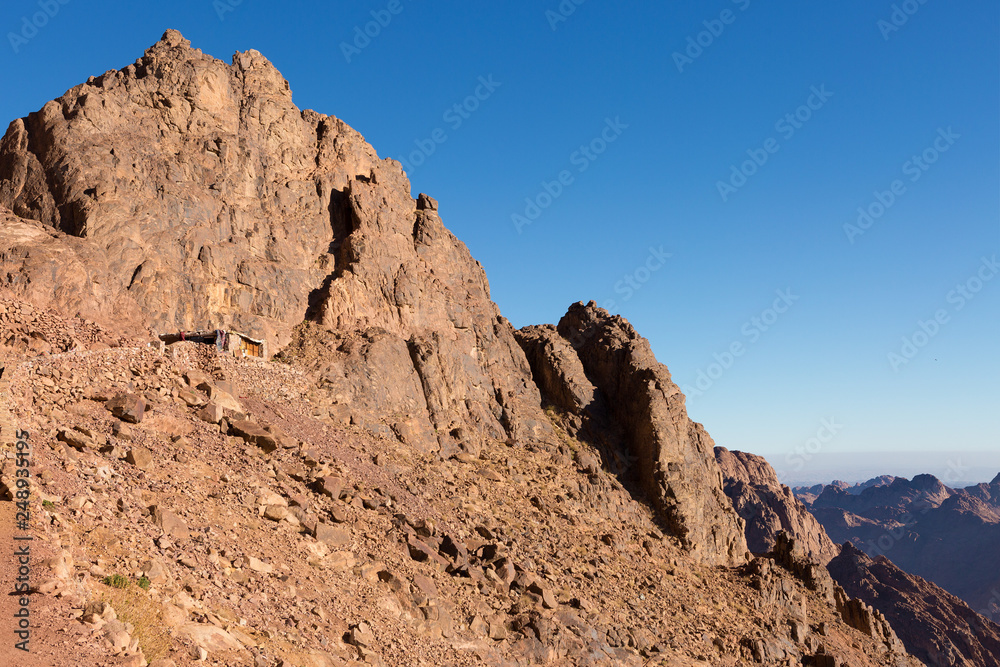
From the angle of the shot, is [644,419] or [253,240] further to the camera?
[644,419]

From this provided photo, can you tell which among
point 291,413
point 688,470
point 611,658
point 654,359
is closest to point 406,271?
point 291,413

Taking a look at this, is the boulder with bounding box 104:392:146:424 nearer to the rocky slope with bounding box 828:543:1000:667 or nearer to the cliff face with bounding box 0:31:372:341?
the cliff face with bounding box 0:31:372:341

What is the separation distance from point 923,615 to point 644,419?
7846cm

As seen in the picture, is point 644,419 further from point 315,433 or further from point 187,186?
point 187,186

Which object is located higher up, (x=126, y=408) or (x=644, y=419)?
(x=644, y=419)

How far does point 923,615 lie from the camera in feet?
296

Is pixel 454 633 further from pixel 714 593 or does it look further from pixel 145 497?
pixel 714 593

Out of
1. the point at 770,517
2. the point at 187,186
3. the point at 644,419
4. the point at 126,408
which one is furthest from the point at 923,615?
the point at 126,408

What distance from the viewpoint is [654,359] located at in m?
43.7

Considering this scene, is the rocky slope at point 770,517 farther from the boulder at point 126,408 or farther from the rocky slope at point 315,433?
the boulder at point 126,408

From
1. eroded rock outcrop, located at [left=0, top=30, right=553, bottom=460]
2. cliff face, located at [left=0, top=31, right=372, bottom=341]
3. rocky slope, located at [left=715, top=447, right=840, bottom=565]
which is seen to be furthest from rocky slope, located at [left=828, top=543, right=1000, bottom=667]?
cliff face, located at [left=0, top=31, right=372, bottom=341]

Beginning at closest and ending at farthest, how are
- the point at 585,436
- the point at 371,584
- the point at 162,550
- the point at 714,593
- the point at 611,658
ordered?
the point at 162,550
the point at 371,584
the point at 611,658
the point at 714,593
the point at 585,436

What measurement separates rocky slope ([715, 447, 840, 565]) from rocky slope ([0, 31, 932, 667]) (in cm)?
7181

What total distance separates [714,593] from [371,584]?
19654mm
